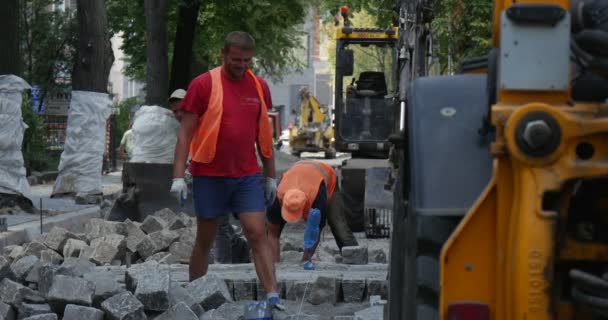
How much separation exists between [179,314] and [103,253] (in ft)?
11.9

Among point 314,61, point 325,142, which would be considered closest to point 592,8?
point 325,142

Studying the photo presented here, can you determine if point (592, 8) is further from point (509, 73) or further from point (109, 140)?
point (109, 140)

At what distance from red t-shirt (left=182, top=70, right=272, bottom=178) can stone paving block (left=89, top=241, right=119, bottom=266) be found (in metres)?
2.98

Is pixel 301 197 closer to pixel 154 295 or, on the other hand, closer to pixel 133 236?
pixel 133 236

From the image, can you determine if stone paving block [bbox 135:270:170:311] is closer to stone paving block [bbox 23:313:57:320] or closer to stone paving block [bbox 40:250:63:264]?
stone paving block [bbox 23:313:57:320]

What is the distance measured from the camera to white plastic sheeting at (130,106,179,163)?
19234 mm

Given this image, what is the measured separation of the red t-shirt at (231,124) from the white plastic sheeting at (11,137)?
8.71 metres

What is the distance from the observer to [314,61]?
86625 millimetres

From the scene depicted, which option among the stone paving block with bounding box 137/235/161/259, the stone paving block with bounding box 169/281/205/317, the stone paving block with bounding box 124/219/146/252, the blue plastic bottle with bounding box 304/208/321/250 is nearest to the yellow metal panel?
the stone paving block with bounding box 124/219/146/252

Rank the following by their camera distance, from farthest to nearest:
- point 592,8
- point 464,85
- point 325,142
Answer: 1. point 325,142
2. point 464,85
3. point 592,8

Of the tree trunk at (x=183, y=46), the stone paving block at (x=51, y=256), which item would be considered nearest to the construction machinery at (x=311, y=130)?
the tree trunk at (x=183, y=46)

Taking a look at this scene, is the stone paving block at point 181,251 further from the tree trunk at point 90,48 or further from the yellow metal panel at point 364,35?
the yellow metal panel at point 364,35

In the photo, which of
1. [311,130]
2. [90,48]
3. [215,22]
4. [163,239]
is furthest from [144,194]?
[311,130]

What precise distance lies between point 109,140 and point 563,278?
99.1 feet
